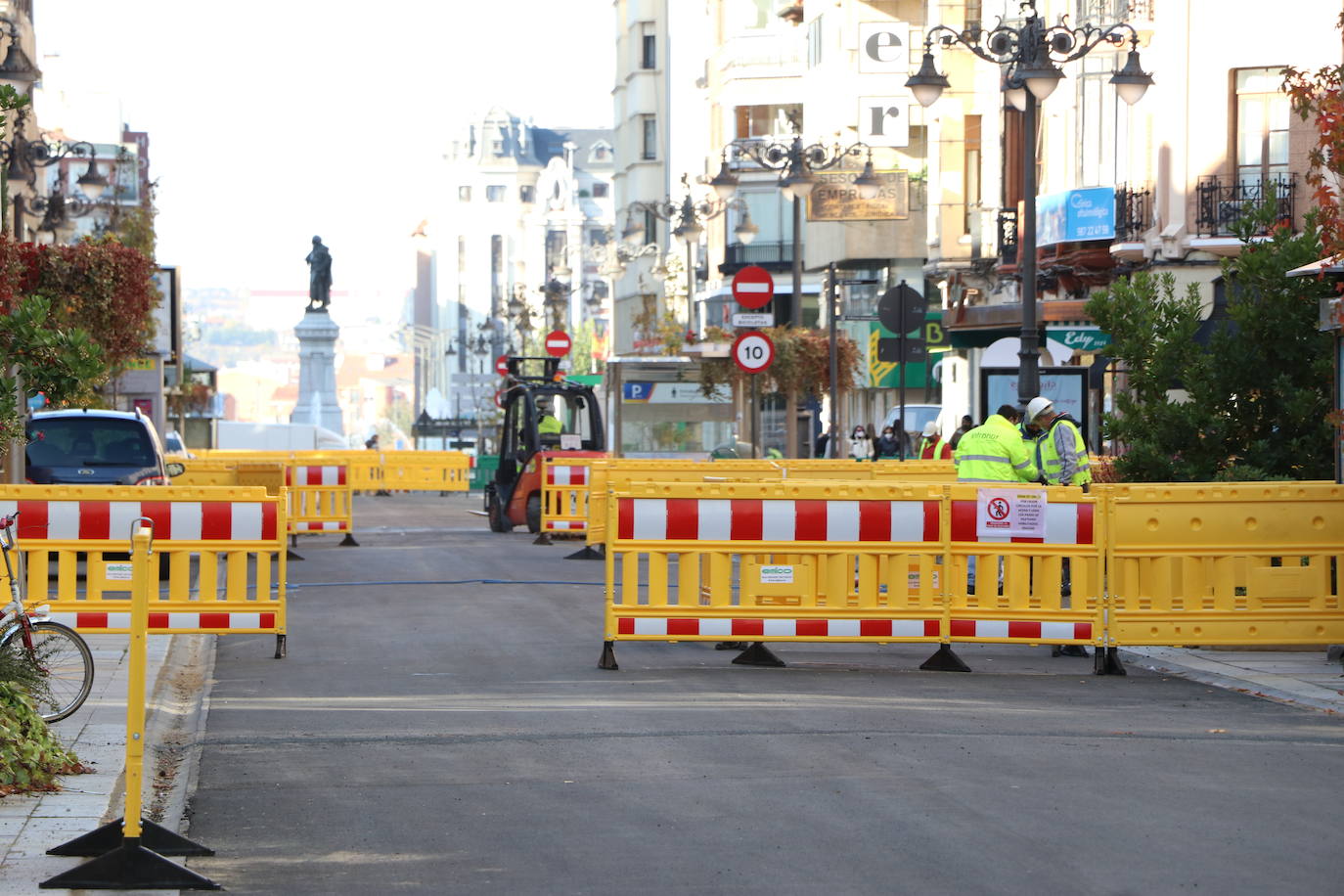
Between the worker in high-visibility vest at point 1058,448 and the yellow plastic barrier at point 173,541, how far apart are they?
586 cm

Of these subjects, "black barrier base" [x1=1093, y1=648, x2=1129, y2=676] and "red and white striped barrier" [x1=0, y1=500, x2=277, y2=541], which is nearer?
"black barrier base" [x1=1093, y1=648, x2=1129, y2=676]

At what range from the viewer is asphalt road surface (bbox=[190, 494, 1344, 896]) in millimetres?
7750

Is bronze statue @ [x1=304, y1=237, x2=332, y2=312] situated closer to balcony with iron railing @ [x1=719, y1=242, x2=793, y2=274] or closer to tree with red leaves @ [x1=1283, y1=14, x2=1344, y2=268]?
balcony with iron railing @ [x1=719, y1=242, x2=793, y2=274]

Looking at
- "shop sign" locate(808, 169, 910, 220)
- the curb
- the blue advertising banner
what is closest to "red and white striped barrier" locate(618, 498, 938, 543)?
the curb

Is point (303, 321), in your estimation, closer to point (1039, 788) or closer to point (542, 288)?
point (542, 288)

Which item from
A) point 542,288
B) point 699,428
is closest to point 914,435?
point 699,428

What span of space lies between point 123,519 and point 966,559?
5.84 m

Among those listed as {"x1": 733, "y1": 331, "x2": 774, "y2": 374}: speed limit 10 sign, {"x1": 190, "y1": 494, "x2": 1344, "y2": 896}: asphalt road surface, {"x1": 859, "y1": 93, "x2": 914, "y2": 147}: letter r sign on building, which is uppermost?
{"x1": 859, "y1": 93, "x2": 914, "y2": 147}: letter r sign on building

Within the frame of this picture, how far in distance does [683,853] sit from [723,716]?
382cm

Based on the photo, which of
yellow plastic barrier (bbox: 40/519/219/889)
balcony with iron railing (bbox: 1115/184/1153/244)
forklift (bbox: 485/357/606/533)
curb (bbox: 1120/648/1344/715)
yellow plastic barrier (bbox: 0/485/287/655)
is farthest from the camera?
balcony with iron railing (bbox: 1115/184/1153/244)

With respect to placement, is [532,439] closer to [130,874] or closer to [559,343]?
[559,343]

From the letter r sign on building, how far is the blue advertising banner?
23822mm

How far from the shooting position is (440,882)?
7.54 m

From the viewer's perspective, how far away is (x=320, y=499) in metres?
32.0
